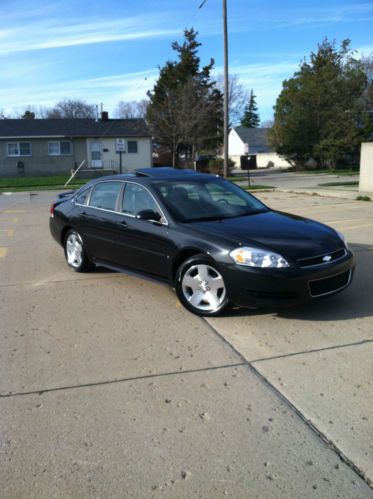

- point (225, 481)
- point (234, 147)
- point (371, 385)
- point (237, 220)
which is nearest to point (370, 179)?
point (237, 220)

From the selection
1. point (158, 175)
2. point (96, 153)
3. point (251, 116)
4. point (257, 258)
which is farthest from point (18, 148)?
point (251, 116)

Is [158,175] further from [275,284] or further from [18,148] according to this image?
[18,148]

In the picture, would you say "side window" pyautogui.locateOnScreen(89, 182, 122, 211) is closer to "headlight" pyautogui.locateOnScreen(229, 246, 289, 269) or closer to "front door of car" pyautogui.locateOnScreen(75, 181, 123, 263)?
"front door of car" pyautogui.locateOnScreen(75, 181, 123, 263)

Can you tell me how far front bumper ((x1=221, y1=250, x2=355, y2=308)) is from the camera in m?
4.58

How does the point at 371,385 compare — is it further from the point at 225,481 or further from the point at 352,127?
the point at 352,127

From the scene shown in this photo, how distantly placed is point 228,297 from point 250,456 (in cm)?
219

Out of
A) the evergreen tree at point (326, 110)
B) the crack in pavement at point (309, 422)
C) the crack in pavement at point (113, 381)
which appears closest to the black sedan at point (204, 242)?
the crack in pavement at point (309, 422)

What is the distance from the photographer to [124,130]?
136 ft

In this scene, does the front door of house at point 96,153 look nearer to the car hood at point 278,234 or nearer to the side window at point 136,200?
the side window at point 136,200

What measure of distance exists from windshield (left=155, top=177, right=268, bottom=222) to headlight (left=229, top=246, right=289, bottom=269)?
941mm

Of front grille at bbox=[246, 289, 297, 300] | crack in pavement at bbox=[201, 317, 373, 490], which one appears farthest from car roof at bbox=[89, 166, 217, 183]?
crack in pavement at bbox=[201, 317, 373, 490]

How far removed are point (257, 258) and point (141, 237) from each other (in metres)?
1.62

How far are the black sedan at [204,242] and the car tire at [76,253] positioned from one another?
15mm

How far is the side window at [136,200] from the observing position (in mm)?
5844
